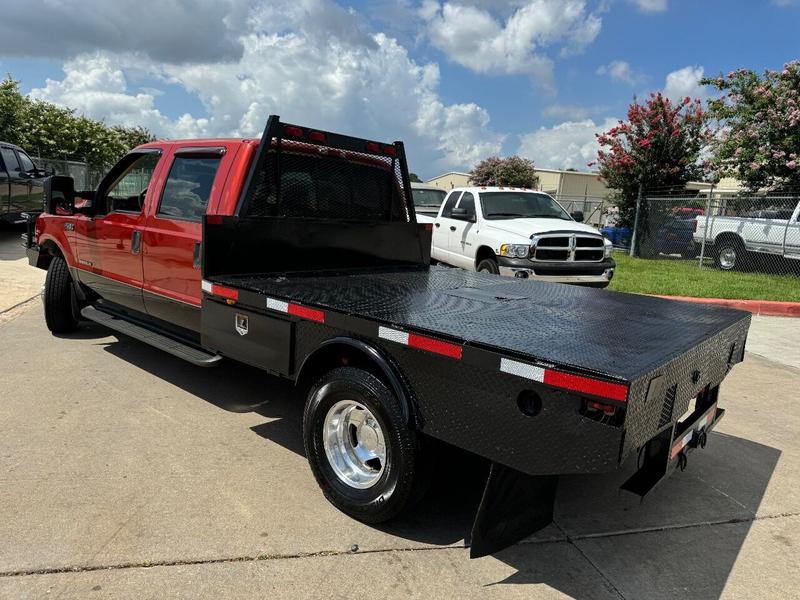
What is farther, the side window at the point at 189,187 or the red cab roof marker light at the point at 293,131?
the side window at the point at 189,187

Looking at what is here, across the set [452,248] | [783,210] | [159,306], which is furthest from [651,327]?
[783,210]

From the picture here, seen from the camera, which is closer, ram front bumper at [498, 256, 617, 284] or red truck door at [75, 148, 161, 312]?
red truck door at [75, 148, 161, 312]

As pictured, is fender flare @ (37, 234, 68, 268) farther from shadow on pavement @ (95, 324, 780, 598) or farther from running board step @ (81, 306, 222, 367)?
shadow on pavement @ (95, 324, 780, 598)

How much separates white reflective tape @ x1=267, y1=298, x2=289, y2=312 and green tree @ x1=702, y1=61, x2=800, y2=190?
15422mm

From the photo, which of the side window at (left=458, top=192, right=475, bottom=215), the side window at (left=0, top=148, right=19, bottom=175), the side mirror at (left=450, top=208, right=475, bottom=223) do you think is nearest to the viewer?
the side mirror at (left=450, top=208, right=475, bottom=223)

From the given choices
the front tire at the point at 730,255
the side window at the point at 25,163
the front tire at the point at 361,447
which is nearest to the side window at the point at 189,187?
the front tire at the point at 361,447

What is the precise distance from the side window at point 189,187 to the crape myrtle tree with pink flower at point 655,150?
15195 mm

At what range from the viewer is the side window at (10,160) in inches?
447

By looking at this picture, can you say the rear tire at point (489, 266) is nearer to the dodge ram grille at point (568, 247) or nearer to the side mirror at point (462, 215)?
the dodge ram grille at point (568, 247)

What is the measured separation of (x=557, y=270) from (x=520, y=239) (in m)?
0.71

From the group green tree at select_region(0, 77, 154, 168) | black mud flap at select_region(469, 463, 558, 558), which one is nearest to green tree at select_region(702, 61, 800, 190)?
black mud flap at select_region(469, 463, 558, 558)

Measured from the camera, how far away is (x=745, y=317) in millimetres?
3775

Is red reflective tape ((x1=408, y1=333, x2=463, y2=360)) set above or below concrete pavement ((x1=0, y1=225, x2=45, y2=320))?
above

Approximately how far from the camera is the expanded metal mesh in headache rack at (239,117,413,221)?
175 inches
